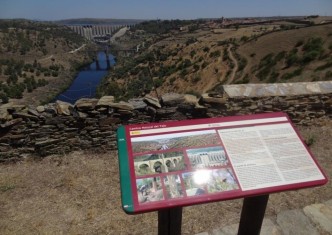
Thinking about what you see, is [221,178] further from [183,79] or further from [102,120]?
[183,79]

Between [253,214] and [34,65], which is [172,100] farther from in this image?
[34,65]

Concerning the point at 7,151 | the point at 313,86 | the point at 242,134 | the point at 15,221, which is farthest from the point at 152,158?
the point at 313,86

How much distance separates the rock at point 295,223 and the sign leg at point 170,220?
164 centimetres

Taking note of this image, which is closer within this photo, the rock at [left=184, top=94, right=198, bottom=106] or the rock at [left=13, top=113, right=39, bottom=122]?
the rock at [left=13, top=113, right=39, bottom=122]

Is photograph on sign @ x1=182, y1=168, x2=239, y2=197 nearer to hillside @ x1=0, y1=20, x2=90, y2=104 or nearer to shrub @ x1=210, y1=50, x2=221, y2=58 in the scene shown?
shrub @ x1=210, y1=50, x2=221, y2=58

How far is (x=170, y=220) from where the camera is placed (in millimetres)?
2383

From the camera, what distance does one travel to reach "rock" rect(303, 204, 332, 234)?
3.48 m

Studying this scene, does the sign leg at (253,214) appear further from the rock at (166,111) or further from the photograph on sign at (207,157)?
the rock at (166,111)

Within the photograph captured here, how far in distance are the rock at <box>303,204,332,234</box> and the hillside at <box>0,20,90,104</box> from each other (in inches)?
1630

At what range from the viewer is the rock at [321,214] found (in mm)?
3477

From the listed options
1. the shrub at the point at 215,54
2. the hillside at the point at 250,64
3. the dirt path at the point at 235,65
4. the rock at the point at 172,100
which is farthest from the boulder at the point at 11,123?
the shrub at the point at 215,54

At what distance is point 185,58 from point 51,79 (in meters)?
33.5

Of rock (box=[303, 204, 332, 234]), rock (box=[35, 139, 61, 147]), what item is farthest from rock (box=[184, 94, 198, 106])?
rock (box=[303, 204, 332, 234])

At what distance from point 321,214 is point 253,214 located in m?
1.52
